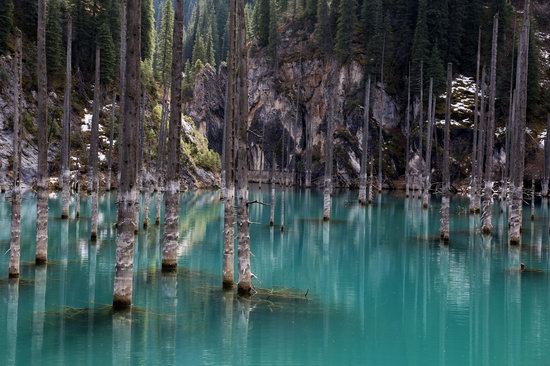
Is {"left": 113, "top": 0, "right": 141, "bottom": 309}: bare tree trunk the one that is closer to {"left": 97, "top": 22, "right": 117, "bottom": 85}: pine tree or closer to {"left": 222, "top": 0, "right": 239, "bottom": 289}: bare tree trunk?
{"left": 222, "top": 0, "right": 239, "bottom": 289}: bare tree trunk

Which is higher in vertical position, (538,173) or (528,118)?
(528,118)

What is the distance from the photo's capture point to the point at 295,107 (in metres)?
102

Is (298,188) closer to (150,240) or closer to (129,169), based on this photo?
(150,240)

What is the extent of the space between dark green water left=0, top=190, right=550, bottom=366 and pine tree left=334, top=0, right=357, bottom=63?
2706 inches

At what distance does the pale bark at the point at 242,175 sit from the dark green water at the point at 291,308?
28.4 inches

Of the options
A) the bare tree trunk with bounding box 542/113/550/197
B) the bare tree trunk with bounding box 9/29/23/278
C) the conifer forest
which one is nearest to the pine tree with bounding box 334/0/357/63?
the conifer forest

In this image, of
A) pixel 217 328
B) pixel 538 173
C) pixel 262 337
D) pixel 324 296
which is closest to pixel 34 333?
pixel 217 328

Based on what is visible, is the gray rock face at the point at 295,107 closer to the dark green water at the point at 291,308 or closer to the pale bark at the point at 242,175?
the dark green water at the point at 291,308

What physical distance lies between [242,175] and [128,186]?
12.1ft

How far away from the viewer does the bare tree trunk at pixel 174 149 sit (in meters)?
20.1

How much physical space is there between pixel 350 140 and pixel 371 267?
69.8 meters

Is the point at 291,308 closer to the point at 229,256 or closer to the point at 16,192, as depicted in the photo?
the point at 229,256

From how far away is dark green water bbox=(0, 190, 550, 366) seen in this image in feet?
40.3

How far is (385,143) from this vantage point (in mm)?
91938
